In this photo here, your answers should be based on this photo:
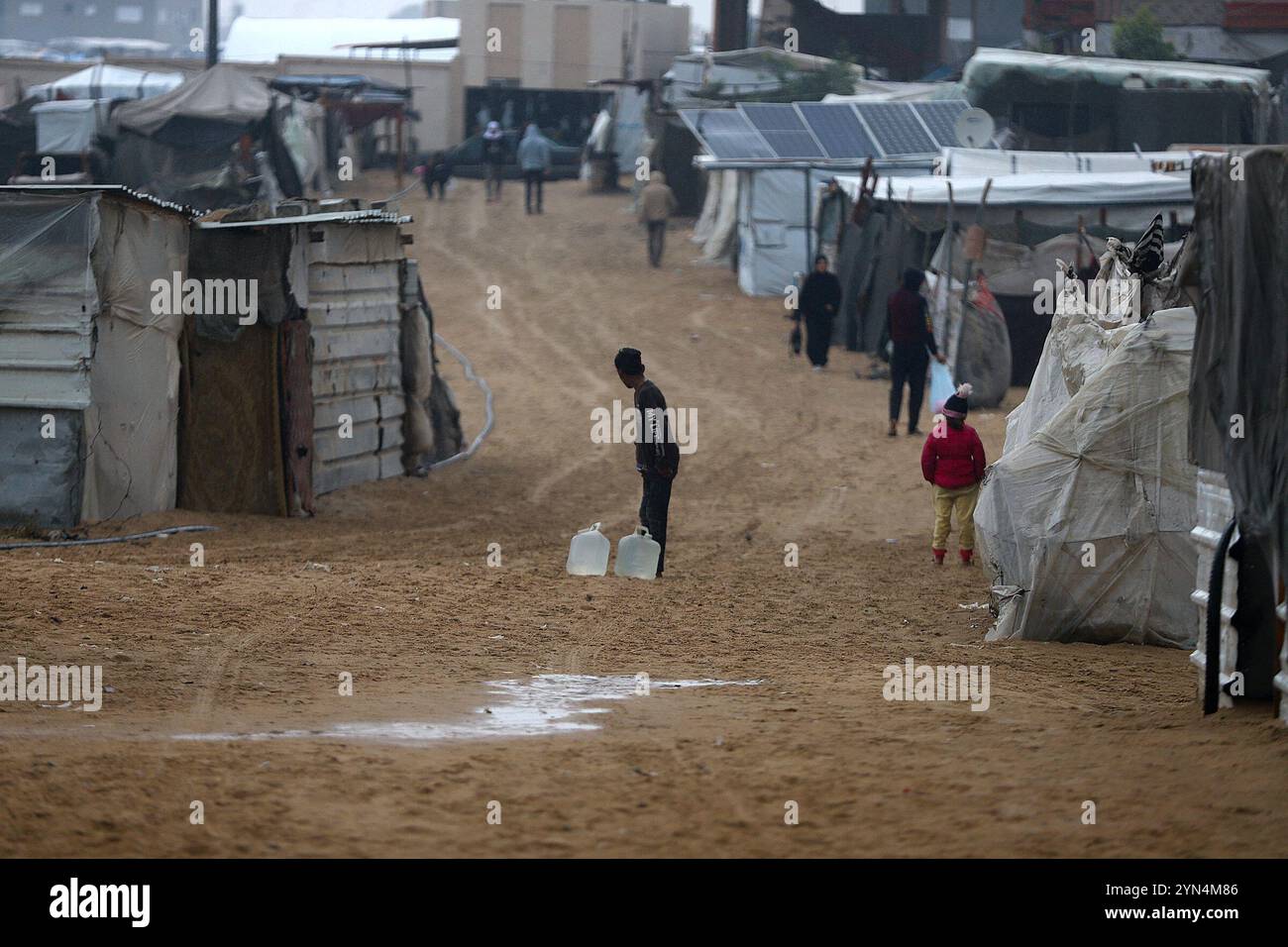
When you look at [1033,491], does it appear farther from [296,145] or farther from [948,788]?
[296,145]

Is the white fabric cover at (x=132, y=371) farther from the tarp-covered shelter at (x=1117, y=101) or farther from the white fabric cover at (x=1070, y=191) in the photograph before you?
the tarp-covered shelter at (x=1117, y=101)

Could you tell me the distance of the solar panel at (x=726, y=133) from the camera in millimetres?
26891

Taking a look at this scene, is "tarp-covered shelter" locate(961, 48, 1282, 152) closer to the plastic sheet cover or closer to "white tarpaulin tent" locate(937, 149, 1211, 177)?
"white tarpaulin tent" locate(937, 149, 1211, 177)

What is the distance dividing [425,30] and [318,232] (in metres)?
41.2

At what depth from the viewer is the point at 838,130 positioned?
2797 cm

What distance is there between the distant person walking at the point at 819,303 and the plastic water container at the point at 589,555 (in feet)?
38.1

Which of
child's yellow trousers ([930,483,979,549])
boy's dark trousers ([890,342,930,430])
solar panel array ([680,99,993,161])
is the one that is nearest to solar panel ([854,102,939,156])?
solar panel array ([680,99,993,161])

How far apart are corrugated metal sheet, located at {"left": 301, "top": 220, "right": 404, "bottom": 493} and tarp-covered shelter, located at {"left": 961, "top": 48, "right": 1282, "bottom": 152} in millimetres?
17781

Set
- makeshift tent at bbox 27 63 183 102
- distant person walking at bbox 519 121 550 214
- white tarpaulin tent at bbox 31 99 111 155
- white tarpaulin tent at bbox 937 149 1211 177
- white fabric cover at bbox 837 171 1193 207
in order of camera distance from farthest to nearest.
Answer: makeshift tent at bbox 27 63 183 102 < distant person walking at bbox 519 121 550 214 < white tarpaulin tent at bbox 31 99 111 155 < white tarpaulin tent at bbox 937 149 1211 177 < white fabric cover at bbox 837 171 1193 207

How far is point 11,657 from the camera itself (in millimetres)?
7574

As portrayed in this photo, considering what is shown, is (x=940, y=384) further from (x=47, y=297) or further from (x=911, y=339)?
(x=47, y=297)

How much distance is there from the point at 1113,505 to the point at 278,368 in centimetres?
710

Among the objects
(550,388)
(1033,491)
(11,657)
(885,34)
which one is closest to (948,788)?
(1033,491)

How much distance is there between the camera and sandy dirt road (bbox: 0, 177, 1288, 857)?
4.98m
